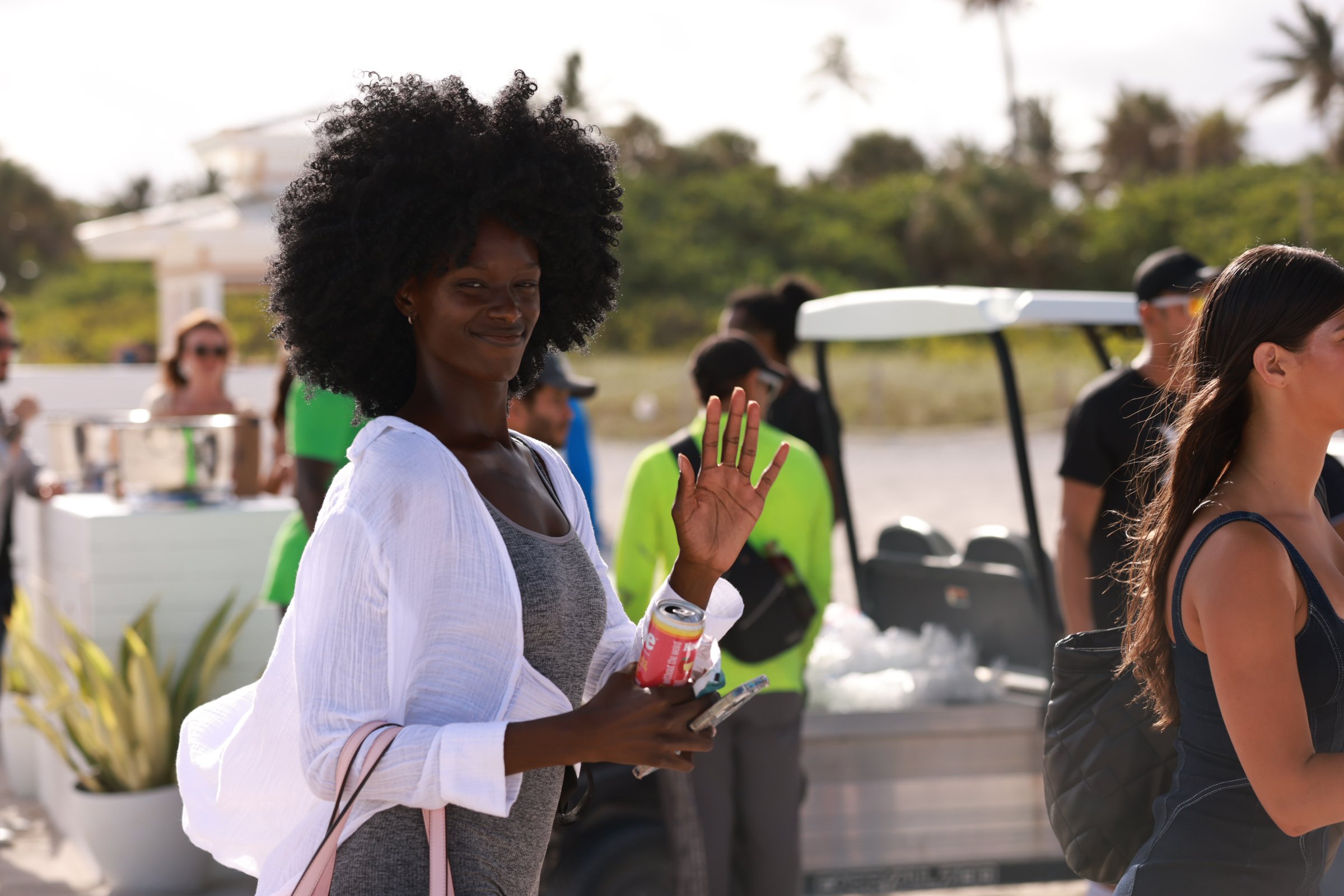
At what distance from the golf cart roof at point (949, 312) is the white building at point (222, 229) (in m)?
6.23

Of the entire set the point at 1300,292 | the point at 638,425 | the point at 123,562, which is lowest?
the point at 638,425

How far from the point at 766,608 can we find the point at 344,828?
228 centimetres

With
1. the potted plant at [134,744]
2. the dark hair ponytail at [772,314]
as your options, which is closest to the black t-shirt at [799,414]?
the dark hair ponytail at [772,314]

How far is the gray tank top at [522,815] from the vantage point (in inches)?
70.9

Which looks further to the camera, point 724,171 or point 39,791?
point 724,171

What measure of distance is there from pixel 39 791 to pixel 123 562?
6.11ft

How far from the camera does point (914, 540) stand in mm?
5766

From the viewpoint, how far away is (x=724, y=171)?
161 feet

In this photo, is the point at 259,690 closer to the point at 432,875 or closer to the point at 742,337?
the point at 432,875

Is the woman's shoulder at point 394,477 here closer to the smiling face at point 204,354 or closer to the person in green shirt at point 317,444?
the person in green shirt at point 317,444

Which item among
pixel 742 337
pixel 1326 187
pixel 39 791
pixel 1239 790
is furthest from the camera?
pixel 1326 187

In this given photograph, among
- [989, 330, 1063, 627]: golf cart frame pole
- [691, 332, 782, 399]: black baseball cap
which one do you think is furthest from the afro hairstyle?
[989, 330, 1063, 627]: golf cart frame pole

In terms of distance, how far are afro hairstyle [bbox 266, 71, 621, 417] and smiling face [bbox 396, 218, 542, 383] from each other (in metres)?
0.02

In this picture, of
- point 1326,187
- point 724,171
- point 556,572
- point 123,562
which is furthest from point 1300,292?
point 724,171
